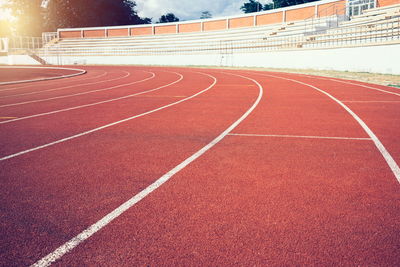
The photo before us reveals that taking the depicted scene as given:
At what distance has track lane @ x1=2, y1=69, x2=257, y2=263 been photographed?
111 inches

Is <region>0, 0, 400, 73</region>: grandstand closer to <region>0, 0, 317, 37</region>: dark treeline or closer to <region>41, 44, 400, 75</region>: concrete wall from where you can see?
<region>41, 44, 400, 75</region>: concrete wall

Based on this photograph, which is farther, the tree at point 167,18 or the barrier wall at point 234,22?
the tree at point 167,18

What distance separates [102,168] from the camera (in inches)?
161

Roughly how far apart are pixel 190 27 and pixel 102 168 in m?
43.2

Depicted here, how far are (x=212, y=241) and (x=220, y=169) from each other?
161 cm

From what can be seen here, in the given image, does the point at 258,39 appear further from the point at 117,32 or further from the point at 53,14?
the point at 53,14

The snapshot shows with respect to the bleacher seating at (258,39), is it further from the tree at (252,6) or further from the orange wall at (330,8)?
the tree at (252,6)

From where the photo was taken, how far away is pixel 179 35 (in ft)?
140

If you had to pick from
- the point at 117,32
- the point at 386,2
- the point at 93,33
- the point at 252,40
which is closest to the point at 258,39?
the point at 252,40

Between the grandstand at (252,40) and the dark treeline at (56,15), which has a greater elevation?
the dark treeline at (56,15)

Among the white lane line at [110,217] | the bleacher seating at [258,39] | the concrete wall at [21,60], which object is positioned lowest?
the white lane line at [110,217]

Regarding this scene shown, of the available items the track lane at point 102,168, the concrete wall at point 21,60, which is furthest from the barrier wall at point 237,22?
the track lane at point 102,168

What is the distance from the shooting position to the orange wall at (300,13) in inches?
1292

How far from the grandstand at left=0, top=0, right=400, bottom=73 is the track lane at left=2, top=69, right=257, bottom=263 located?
13724 mm
